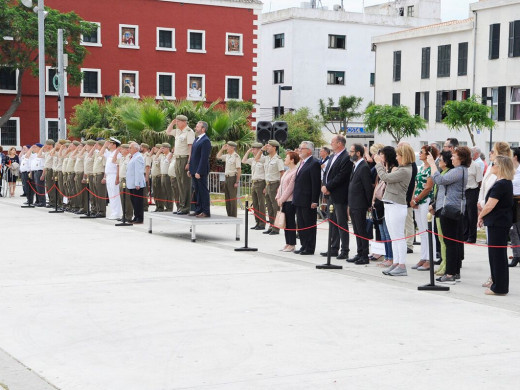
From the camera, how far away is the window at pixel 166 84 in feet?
197

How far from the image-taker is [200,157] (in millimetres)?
17234

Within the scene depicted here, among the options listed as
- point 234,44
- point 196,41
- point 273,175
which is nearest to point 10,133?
point 196,41

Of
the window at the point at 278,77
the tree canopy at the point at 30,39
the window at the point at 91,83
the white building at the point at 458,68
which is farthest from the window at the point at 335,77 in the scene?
the tree canopy at the point at 30,39

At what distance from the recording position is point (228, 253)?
15352 mm

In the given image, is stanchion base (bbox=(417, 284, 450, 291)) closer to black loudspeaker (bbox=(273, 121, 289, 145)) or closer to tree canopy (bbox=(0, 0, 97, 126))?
black loudspeaker (bbox=(273, 121, 289, 145))

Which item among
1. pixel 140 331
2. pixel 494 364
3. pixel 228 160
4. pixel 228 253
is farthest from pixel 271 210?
pixel 494 364

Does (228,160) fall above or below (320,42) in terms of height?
below

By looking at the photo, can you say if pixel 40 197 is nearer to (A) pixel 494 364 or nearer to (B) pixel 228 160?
(B) pixel 228 160

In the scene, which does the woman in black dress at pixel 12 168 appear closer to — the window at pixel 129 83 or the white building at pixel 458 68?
the white building at pixel 458 68

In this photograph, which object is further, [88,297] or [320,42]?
[320,42]

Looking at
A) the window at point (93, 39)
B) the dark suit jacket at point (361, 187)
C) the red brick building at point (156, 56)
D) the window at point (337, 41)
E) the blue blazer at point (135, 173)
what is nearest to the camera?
the dark suit jacket at point (361, 187)

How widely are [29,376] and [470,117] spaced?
37899 millimetres

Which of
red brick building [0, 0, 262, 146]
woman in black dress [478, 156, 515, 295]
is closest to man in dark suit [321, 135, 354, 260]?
woman in black dress [478, 156, 515, 295]

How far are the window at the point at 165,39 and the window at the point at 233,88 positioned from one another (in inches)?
187
